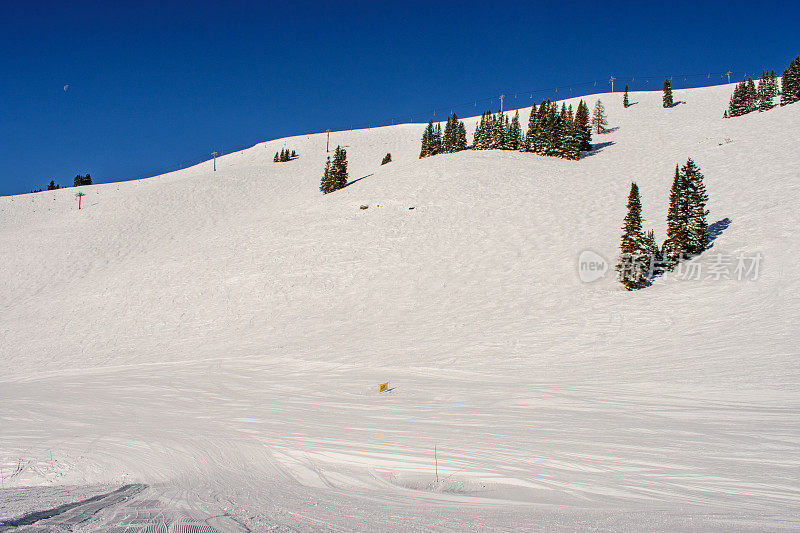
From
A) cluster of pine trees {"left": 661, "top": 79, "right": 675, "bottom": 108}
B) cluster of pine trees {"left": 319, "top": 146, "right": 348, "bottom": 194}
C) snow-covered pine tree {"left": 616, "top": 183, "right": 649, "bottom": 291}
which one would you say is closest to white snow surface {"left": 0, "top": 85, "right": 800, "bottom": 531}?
snow-covered pine tree {"left": 616, "top": 183, "right": 649, "bottom": 291}

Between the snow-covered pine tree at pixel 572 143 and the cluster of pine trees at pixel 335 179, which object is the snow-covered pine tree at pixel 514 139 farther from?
the cluster of pine trees at pixel 335 179

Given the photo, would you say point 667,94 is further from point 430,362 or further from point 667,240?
point 430,362

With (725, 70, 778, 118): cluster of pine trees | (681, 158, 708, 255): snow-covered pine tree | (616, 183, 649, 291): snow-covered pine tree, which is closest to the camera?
(616, 183, 649, 291): snow-covered pine tree

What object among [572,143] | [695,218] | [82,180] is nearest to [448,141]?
[572,143]

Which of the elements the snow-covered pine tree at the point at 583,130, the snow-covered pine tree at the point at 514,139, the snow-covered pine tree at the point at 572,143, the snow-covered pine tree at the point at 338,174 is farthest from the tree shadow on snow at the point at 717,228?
A: the snow-covered pine tree at the point at 514,139

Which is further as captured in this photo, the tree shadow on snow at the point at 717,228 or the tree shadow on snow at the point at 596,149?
the tree shadow on snow at the point at 596,149

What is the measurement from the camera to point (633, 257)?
64.5 feet

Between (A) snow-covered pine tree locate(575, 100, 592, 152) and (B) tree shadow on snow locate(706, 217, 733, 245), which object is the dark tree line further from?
(B) tree shadow on snow locate(706, 217, 733, 245)

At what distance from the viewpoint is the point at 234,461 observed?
5.89 metres

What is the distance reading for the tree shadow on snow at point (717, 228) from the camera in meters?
22.0

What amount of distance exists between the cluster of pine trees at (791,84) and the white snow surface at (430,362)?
70.6ft

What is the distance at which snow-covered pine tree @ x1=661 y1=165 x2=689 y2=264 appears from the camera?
2062cm

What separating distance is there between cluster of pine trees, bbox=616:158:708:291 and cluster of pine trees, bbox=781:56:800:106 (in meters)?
55.7

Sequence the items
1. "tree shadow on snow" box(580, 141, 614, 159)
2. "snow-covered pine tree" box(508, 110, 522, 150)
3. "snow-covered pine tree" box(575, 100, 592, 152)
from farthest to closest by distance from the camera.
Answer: "snow-covered pine tree" box(508, 110, 522, 150), "snow-covered pine tree" box(575, 100, 592, 152), "tree shadow on snow" box(580, 141, 614, 159)
